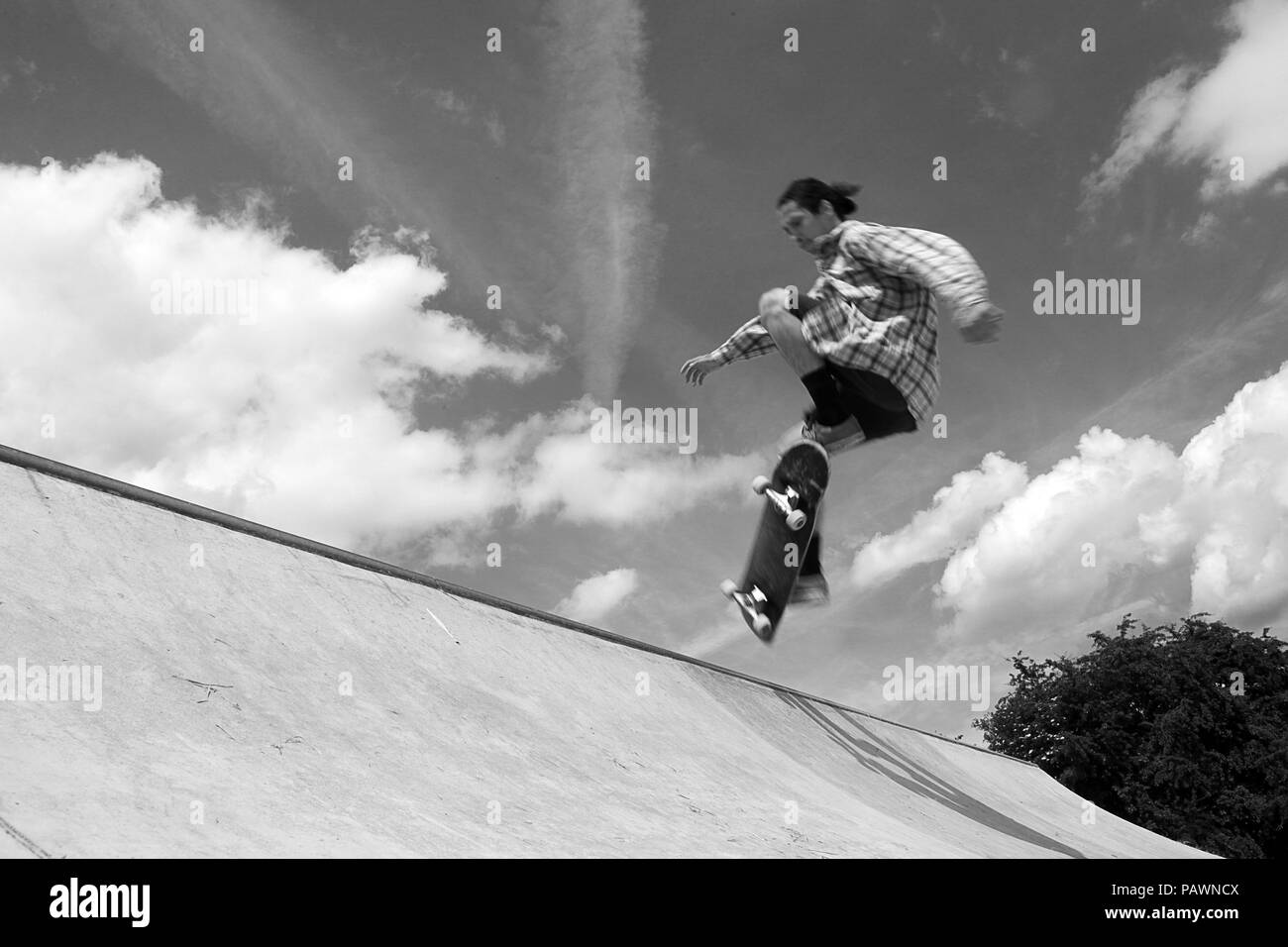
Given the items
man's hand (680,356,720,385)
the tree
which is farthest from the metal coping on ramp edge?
the tree

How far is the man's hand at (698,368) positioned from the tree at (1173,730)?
2432 cm

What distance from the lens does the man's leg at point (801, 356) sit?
11.5 feet

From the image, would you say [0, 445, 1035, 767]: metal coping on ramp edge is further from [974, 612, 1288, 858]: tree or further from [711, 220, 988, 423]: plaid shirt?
[974, 612, 1288, 858]: tree

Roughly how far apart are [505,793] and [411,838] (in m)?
0.64

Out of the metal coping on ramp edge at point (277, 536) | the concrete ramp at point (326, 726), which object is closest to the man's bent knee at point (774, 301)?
the concrete ramp at point (326, 726)

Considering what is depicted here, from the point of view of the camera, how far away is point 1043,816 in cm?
806

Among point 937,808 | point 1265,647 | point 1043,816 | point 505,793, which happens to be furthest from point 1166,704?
point 505,793

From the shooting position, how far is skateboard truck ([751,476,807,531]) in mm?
3623

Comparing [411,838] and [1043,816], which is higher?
[411,838]

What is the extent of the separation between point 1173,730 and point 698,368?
85.2 ft

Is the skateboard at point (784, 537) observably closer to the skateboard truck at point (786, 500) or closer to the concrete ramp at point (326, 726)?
the skateboard truck at point (786, 500)

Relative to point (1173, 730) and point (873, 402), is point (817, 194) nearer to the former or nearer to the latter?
point (873, 402)
